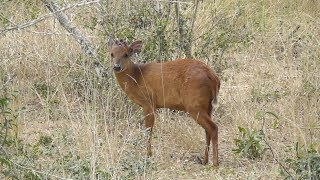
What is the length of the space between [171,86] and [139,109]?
0.97 meters

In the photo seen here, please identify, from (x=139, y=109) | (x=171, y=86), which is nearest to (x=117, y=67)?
(x=171, y=86)

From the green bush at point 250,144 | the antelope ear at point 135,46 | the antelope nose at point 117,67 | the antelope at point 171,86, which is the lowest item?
the green bush at point 250,144

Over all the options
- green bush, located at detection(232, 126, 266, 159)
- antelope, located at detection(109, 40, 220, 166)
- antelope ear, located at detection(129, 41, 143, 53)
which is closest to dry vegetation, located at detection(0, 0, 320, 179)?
green bush, located at detection(232, 126, 266, 159)

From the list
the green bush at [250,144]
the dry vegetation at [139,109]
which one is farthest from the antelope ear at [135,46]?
the green bush at [250,144]

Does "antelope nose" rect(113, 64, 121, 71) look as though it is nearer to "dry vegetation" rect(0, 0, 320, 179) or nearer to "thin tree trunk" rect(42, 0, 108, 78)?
"dry vegetation" rect(0, 0, 320, 179)

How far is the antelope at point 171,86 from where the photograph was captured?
573cm

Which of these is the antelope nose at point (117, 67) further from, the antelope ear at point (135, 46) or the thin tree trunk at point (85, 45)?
the thin tree trunk at point (85, 45)

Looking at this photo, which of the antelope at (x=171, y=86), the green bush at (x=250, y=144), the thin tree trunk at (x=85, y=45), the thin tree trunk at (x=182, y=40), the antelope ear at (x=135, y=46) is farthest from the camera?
the thin tree trunk at (x=182, y=40)

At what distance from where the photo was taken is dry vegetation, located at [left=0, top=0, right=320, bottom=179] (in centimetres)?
546

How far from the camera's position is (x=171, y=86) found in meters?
5.93

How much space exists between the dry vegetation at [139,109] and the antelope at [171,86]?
259 mm

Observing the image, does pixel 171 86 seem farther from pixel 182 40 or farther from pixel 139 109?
pixel 182 40

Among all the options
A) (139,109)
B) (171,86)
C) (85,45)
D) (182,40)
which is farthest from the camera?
(182,40)

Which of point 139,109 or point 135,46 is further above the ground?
point 135,46
